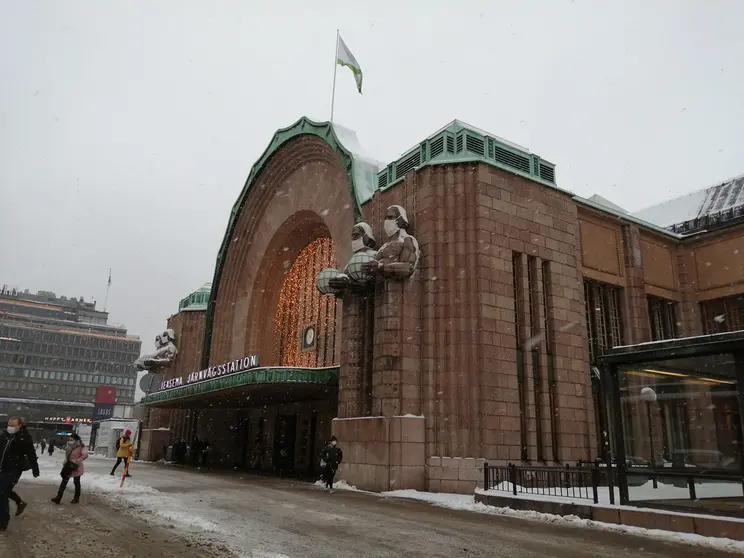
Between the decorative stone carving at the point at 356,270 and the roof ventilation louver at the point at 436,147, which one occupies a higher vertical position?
the roof ventilation louver at the point at 436,147

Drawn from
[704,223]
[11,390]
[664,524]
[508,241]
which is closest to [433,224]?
[508,241]

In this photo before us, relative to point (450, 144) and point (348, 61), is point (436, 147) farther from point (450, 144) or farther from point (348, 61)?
point (348, 61)

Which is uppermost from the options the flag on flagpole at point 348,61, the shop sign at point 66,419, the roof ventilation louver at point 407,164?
the flag on flagpole at point 348,61

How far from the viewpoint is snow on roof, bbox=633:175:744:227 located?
109ft

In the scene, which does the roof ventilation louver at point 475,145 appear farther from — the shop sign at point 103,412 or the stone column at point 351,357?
the shop sign at point 103,412

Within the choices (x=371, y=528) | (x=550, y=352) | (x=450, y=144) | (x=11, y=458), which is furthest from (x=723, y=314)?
(x=11, y=458)

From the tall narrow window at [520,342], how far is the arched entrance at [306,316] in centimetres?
998

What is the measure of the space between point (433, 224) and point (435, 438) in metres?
7.49

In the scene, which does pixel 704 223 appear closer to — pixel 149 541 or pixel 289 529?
pixel 289 529

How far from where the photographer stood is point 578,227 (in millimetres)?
25016

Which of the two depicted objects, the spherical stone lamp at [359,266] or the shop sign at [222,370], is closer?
the spherical stone lamp at [359,266]

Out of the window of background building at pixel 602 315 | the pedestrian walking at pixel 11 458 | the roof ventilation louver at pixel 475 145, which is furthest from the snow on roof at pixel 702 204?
the pedestrian walking at pixel 11 458

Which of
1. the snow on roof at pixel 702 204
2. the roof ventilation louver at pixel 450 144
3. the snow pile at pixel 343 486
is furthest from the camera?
the snow on roof at pixel 702 204

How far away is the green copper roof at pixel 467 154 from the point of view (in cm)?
2239
